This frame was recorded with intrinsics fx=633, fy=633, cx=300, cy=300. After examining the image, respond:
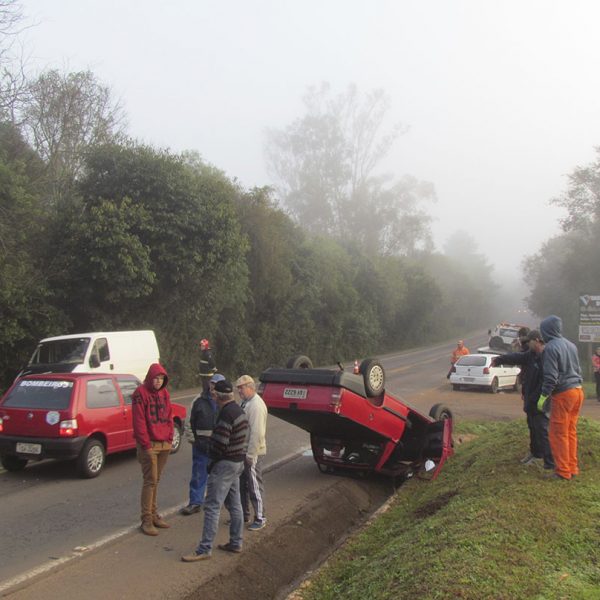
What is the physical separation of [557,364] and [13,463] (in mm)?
8068

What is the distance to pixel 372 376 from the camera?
27.6 feet

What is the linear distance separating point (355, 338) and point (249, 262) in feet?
50.7

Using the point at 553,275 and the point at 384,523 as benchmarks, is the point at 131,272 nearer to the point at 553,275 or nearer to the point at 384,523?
the point at 384,523

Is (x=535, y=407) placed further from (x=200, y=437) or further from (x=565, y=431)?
(x=200, y=437)

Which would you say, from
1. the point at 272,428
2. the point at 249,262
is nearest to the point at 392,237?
the point at 249,262

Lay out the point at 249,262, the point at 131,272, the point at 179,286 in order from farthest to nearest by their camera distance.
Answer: the point at 249,262 → the point at 179,286 → the point at 131,272

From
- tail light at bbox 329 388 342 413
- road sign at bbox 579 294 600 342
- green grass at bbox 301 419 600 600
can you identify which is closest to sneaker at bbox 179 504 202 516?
green grass at bbox 301 419 600 600

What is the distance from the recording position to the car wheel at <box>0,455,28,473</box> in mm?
9781

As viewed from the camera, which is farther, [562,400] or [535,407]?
[535,407]

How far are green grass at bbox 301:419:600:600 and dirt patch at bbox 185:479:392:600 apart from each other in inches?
11.9

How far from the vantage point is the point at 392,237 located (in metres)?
65.8

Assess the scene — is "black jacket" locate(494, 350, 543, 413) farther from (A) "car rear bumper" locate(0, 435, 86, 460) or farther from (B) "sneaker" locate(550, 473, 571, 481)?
(A) "car rear bumper" locate(0, 435, 86, 460)

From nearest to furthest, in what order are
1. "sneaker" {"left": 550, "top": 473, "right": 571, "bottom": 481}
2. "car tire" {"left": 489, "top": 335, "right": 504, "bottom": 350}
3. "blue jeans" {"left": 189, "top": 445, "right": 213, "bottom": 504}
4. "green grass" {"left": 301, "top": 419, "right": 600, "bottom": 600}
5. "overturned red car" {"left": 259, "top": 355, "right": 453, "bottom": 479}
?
"green grass" {"left": 301, "top": 419, "right": 600, "bottom": 600} < "sneaker" {"left": 550, "top": 473, "right": 571, "bottom": 481} < "blue jeans" {"left": 189, "top": 445, "right": 213, "bottom": 504} < "overturned red car" {"left": 259, "top": 355, "right": 453, "bottom": 479} < "car tire" {"left": 489, "top": 335, "right": 504, "bottom": 350}

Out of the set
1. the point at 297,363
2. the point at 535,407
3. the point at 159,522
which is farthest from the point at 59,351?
the point at 535,407
